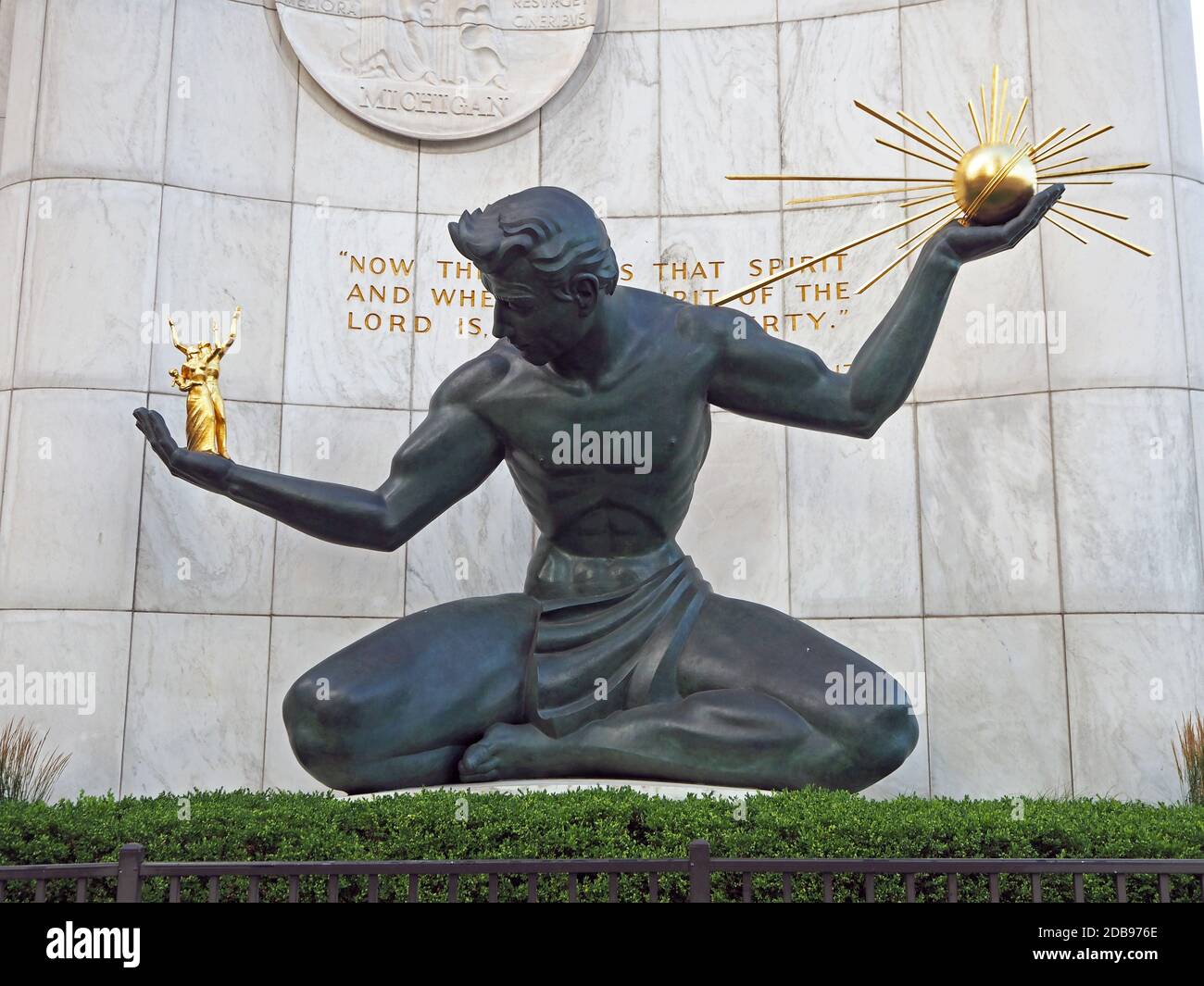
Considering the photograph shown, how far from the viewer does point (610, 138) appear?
1013 cm

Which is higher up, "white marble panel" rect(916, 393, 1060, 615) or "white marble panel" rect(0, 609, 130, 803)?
"white marble panel" rect(916, 393, 1060, 615)

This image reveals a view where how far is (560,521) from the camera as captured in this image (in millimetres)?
6750

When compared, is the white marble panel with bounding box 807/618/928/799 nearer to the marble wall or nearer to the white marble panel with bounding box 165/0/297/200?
the marble wall

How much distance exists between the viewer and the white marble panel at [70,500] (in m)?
8.87

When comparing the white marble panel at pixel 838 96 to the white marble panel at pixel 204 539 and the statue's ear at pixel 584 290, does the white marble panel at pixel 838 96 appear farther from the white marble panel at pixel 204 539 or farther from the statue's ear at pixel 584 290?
the white marble panel at pixel 204 539

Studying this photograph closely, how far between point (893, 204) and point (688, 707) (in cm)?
483

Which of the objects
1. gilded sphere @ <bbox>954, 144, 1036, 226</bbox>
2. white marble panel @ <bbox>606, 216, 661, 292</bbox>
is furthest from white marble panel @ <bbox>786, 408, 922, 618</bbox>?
gilded sphere @ <bbox>954, 144, 1036, 226</bbox>

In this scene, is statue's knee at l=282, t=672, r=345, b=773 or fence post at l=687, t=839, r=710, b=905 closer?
fence post at l=687, t=839, r=710, b=905

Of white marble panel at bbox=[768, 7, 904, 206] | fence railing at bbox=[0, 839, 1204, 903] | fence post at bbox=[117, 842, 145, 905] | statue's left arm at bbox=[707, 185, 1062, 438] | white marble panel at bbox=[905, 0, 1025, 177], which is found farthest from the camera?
white marble panel at bbox=[768, 7, 904, 206]

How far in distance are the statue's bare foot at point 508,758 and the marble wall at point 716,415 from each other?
325 centimetres

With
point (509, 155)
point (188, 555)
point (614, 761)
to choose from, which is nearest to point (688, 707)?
point (614, 761)

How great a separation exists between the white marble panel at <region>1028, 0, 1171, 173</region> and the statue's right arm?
15.7 ft

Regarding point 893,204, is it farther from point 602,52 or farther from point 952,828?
point 952,828

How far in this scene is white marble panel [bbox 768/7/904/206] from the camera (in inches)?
385
